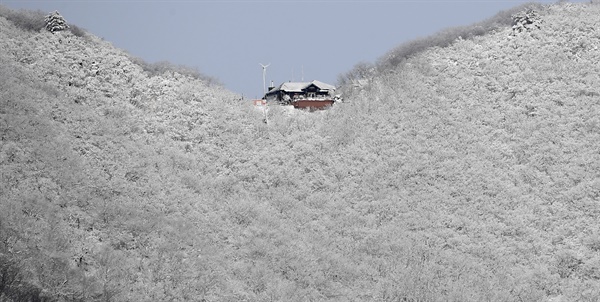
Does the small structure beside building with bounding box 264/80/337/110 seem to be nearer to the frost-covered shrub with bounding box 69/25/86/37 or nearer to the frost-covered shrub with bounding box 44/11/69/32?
the frost-covered shrub with bounding box 69/25/86/37

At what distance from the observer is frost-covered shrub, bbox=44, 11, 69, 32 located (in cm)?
4731

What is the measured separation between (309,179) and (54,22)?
26.2m

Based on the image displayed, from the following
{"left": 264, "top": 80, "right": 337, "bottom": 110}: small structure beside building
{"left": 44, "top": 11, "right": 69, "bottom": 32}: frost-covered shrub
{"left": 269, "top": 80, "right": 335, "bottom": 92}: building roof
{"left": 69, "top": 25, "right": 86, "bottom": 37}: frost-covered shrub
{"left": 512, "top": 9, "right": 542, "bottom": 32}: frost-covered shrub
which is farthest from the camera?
{"left": 269, "top": 80, "right": 335, "bottom": 92}: building roof

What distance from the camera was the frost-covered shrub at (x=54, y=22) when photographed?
47.3 m

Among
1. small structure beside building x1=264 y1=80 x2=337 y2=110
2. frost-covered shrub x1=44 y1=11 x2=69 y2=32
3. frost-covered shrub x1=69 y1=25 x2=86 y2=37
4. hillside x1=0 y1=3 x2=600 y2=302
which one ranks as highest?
Result: frost-covered shrub x1=44 y1=11 x2=69 y2=32

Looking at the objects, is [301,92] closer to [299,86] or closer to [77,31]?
[299,86]

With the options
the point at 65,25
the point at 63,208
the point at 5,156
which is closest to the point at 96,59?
the point at 65,25

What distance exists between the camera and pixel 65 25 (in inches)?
1906

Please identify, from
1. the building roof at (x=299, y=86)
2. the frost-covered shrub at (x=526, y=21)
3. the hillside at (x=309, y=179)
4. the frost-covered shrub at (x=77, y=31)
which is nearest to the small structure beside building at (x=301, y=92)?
the building roof at (x=299, y=86)

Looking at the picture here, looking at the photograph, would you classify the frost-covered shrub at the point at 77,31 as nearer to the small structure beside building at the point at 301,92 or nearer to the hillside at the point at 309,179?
the hillside at the point at 309,179

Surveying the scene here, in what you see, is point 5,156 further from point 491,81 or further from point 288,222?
point 491,81

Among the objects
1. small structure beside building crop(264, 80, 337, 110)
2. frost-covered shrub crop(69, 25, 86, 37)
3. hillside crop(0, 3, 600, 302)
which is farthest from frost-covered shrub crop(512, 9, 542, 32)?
frost-covered shrub crop(69, 25, 86, 37)

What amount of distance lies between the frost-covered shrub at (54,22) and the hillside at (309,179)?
122cm

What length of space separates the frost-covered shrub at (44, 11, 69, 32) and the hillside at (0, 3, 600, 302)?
3.99 feet
